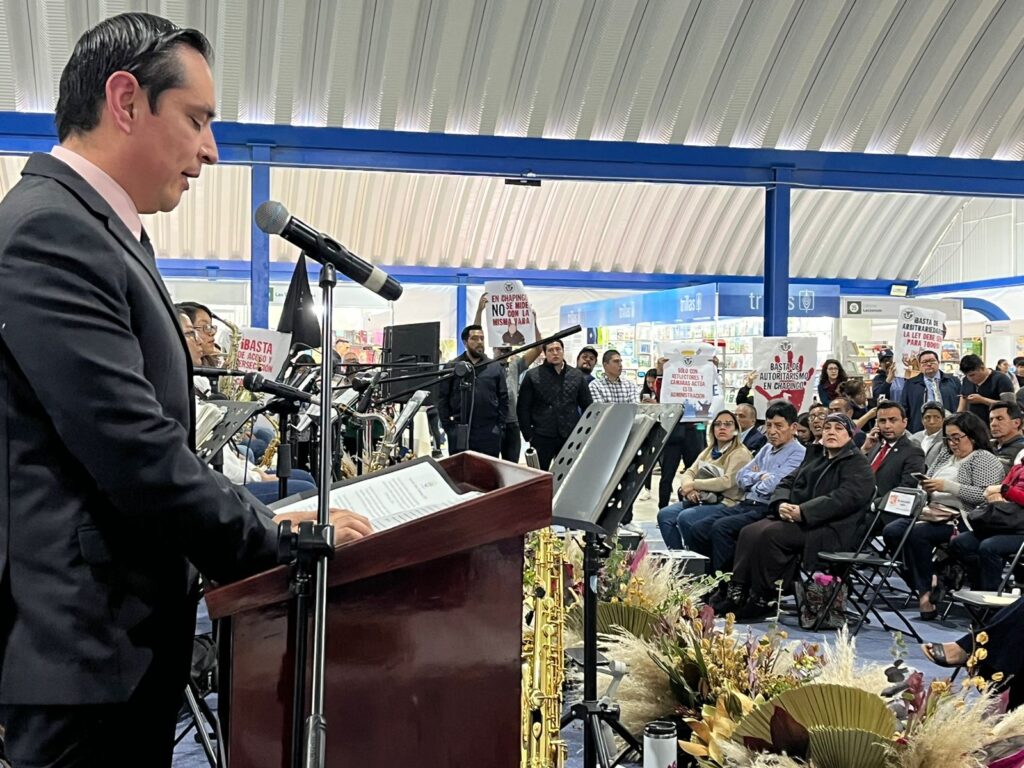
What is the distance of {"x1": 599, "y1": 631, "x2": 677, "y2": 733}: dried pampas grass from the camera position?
10.6ft

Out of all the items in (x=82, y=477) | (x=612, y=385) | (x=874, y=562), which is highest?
(x=612, y=385)

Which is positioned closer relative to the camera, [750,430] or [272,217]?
[272,217]

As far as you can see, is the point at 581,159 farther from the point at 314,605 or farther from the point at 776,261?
the point at 314,605

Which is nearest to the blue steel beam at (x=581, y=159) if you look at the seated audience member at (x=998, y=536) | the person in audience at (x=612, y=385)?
the person in audience at (x=612, y=385)

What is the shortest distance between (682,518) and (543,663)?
443 cm

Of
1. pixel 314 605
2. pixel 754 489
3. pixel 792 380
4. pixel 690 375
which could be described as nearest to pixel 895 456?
pixel 754 489

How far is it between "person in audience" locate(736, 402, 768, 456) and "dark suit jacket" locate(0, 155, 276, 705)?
265 inches

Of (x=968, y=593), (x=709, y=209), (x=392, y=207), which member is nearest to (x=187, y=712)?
(x=968, y=593)

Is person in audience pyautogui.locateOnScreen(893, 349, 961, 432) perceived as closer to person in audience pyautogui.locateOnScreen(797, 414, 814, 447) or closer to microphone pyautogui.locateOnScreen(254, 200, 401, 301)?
person in audience pyautogui.locateOnScreen(797, 414, 814, 447)

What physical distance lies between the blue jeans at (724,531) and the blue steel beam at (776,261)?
108 inches

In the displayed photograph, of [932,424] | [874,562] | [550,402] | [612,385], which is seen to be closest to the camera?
[874,562]

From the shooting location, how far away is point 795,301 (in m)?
15.6


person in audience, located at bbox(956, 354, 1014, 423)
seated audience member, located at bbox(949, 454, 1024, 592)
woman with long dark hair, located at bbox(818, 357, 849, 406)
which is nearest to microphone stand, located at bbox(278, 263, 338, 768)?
seated audience member, located at bbox(949, 454, 1024, 592)

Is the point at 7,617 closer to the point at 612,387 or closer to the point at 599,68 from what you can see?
the point at 599,68
